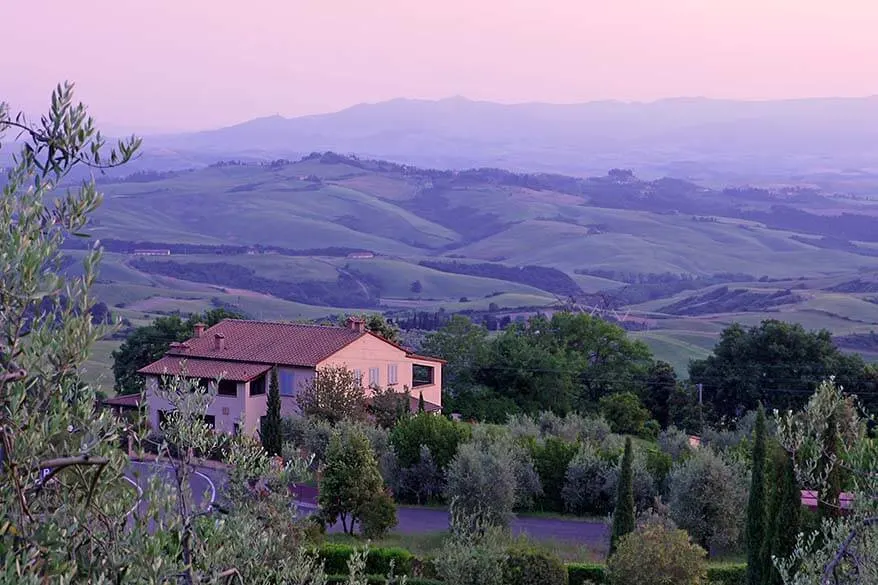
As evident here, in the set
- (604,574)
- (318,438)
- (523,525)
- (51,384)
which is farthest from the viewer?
(318,438)

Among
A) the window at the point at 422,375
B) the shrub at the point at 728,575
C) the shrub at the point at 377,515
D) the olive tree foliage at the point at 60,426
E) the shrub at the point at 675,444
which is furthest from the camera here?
the window at the point at 422,375

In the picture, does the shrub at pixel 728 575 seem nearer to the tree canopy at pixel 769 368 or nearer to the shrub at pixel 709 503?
the shrub at pixel 709 503

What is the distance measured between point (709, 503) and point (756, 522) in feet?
18.1

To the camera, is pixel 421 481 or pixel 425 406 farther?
pixel 425 406

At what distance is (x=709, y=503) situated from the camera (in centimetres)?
2689

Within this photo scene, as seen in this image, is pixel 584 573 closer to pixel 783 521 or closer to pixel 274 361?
pixel 783 521

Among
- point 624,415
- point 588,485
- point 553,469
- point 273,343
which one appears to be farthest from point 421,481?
point 624,415

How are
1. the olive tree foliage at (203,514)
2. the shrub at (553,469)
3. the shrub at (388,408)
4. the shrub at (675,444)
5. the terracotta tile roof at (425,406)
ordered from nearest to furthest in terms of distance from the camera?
1. the olive tree foliage at (203,514)
2. the shrub at (553,469)
3. the shrub at (675,444)
4. the shrub at (388,408)
5. the terracotta tile roof at (425,406)

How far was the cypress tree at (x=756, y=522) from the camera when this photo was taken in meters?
20.5

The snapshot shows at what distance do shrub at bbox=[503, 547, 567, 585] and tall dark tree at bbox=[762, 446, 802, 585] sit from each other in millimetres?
3865

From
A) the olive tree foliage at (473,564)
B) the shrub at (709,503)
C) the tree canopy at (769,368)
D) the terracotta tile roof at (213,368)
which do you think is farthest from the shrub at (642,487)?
the tree canopy at (769,368)

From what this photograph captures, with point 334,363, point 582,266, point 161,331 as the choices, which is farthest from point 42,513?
point 582,266

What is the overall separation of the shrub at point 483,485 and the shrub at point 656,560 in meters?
6.78

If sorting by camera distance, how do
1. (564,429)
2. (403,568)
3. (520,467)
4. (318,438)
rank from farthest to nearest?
1. (564,429)
2. (318,438)
3. (520,467)
4. (403,568)
